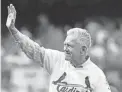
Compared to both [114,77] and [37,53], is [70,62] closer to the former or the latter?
[37,53]

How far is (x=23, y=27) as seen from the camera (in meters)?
3.65

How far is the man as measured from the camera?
4.91 feet

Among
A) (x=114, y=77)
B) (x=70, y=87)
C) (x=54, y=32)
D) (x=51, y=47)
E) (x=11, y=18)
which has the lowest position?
(x=70, y=87)

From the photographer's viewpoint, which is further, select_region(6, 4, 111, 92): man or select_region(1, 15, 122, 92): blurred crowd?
select_region(1, 15, 122, 92): blurred crowd

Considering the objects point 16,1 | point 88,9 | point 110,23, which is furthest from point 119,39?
point 16,1

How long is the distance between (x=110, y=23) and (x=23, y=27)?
0.89 m

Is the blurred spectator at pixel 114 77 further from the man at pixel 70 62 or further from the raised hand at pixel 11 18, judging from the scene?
the raised hand at pixel 11 18

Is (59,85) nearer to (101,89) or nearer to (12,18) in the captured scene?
(101,89)

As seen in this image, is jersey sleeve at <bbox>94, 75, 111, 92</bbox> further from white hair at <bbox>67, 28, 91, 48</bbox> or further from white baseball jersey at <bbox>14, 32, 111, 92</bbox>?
white hair at <bbox>67, 28, 91, 48</bbox>

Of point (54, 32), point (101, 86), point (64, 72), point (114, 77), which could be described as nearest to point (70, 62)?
point (64, 72)

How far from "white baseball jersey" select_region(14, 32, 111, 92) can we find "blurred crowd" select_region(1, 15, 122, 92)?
6.18 ft

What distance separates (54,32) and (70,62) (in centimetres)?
213

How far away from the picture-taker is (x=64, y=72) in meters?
1.53

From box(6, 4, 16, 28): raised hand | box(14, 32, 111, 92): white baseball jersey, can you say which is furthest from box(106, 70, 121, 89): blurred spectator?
box(6, 4, 16, 28): raised hand
